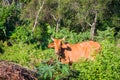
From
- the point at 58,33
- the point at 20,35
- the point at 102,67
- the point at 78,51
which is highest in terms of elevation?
the point at 102,67

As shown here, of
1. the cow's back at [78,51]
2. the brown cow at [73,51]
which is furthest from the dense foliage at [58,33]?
the cow's back at [78,51]

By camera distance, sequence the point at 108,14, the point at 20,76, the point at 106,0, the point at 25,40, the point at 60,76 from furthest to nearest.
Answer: the point at 108,14
the point at 106,0
the point at 25,40
the point at 60,76
the point at 20,76

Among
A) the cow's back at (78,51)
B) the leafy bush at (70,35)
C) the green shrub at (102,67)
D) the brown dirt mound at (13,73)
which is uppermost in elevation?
the brown dirt mound at (13,73)

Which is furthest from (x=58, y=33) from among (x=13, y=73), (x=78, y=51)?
(x=13, y=73)

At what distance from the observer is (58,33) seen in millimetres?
16844

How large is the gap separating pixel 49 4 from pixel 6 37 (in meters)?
3.66

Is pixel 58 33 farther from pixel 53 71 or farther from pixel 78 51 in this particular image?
pixel 53 71

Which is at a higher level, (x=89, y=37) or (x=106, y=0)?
(x=106, y=0)

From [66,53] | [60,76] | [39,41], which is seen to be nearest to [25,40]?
[39,41]

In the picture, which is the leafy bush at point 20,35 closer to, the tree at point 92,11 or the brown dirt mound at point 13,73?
the tree at point 92,11

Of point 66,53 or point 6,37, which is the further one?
point 6,37

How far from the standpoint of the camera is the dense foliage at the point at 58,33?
9.32m

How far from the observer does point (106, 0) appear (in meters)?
17.5

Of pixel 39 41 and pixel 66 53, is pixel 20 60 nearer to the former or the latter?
pixel 66 53
